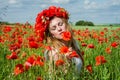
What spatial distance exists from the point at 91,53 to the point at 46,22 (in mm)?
1932

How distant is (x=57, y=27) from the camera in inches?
154

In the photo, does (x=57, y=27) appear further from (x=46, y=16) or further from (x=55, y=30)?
(x=46, y=16)

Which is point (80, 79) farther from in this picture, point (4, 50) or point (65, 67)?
point (4, 50)

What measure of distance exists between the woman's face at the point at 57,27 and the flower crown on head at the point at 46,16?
5 cm

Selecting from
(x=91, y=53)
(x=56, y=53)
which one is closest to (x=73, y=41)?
(x=56, y=53)

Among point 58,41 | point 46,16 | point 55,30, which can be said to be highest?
point 46,16

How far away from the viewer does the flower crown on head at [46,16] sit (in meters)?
4.01

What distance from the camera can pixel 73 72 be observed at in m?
3.22

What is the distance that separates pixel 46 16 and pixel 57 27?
252 mm

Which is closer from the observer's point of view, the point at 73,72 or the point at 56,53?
the point at 73,72

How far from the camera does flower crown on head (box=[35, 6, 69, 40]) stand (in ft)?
13.2

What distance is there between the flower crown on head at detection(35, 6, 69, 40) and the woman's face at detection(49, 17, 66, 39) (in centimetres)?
5

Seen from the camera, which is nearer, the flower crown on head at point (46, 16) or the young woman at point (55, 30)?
the young woman at point (55, 30)

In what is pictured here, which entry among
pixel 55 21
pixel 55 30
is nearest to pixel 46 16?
pixel 55 21
